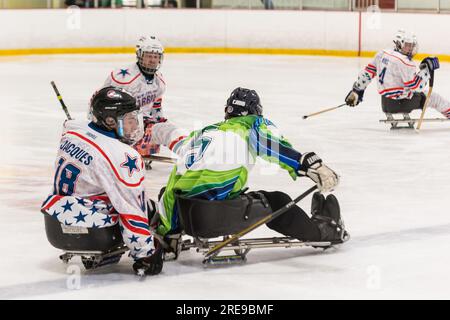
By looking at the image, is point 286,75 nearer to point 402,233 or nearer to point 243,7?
point 243,7

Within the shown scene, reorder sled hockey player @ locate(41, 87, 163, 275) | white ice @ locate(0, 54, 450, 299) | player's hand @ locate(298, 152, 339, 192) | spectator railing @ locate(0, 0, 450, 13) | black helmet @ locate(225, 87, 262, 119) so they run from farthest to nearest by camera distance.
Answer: spectator railing @ locate(0, 0, 450, 13) < black helmet @ locate(225, 87, 262, 119) < player's hand @ locate(298, 152, 339, 192) < white ice @ locate(0, 54, 450, 299) < sled hockey player @ locate(41, 87, 163, 275)

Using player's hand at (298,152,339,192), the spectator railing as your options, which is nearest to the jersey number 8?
player's hand at (298,152,339,192)

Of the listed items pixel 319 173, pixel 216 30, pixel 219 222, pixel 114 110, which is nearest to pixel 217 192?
pixel 219 222

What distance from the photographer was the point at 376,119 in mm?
10430

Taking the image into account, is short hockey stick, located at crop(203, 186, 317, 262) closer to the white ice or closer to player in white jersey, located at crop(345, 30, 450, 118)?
the white ice

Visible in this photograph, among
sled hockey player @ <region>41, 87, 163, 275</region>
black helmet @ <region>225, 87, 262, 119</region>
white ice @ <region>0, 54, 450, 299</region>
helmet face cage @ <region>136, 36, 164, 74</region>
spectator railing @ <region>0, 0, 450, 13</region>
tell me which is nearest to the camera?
sled hockey player @ <region>41, 87, 163, 275</region>

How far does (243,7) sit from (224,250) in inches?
495

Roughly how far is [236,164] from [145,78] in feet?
9.69

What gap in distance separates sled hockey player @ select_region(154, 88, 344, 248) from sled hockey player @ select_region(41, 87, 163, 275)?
0.97 feet

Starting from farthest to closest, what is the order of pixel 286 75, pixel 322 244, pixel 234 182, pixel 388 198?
pixel 286 75 < pixel 388 198 < pixel 322 244 < pixel 234 182

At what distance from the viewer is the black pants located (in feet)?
15.9

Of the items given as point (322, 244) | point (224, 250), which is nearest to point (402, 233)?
point (322, 244)

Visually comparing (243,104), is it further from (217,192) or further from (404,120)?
(404,120)

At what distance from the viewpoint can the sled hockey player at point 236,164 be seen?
4711 millimetres
